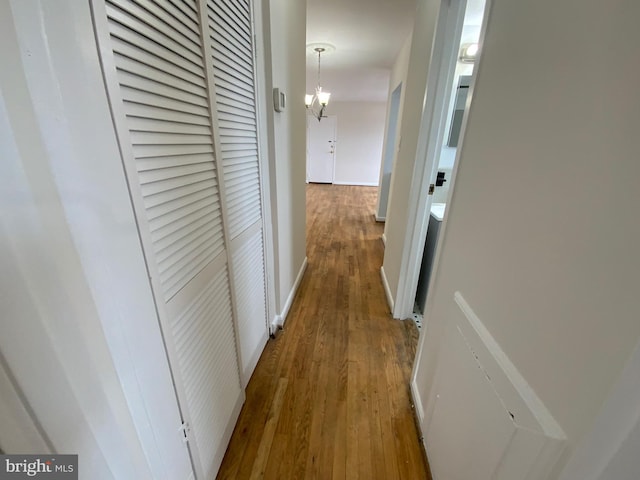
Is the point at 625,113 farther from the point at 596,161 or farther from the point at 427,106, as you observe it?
the point at 427,106

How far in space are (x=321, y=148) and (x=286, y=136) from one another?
6.25 m

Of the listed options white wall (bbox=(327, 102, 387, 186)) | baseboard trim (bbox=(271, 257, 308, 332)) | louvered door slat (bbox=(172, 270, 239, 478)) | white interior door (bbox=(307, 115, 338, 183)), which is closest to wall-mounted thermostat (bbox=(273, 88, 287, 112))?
louvered door slat (bbox=(172, 270, 239, 478))

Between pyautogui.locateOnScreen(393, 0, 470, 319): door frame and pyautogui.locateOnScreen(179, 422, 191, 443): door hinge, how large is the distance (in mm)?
1243

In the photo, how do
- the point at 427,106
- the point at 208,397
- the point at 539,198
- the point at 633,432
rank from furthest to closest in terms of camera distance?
the point at 427,106, the point at 208,397, the point at 539,198, the point at 633,432

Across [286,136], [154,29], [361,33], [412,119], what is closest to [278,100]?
[286,136]

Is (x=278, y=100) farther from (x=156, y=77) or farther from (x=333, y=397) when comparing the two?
(x=333, y=397)

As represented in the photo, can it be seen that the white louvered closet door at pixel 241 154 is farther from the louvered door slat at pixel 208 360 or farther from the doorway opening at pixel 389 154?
the doorway opening at pixel 389 154

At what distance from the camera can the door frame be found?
1357 millimetres

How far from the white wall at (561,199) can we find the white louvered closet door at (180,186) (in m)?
0.87

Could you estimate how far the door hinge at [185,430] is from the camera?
0.77 meters

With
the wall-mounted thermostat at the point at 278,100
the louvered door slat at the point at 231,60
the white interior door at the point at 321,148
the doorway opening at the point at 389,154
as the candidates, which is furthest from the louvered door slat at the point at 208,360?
the white interior door at the point at 321,148

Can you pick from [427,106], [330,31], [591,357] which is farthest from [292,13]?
[591,357]

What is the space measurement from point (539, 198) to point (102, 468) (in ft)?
3.37

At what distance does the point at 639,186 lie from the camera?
0.37 m
